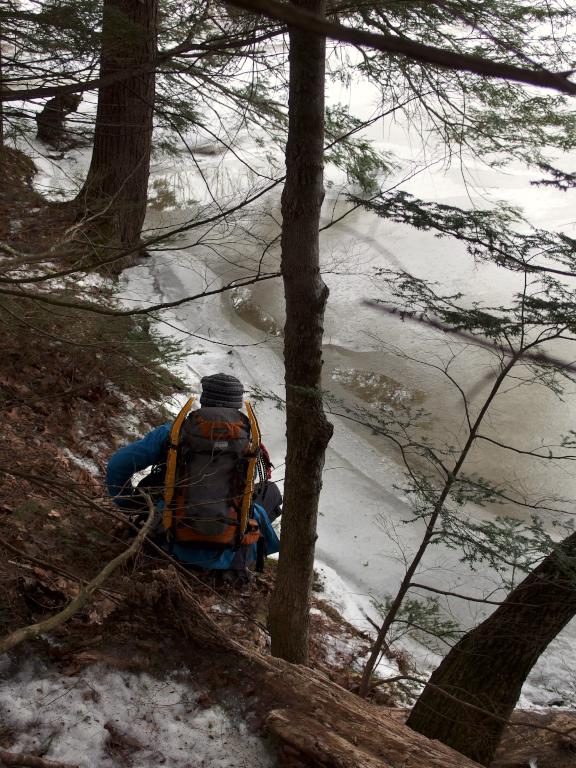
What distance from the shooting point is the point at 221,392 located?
3734 mm

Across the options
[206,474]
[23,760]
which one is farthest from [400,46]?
[206,474]

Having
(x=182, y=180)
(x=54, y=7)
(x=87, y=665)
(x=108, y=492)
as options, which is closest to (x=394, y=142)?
(x=182, y=180)

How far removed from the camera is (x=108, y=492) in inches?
154

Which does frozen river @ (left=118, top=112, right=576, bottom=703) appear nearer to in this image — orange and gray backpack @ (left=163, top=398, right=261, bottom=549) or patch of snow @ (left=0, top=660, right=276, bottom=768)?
orange and gray backpack @ (left=163, top=398, right=261, bottom=549)

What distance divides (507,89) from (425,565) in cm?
391

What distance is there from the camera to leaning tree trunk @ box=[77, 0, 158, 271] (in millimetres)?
4039

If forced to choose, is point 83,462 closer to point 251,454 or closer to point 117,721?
point 251,454

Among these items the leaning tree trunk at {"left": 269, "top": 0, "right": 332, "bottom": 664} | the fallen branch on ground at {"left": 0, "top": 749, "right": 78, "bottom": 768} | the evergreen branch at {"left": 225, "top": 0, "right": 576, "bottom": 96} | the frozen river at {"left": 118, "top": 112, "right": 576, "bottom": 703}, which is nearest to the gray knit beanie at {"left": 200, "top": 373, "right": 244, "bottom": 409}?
the frozen river at {"left": 118, "top": 112, "right": 576, "bottom": 703}

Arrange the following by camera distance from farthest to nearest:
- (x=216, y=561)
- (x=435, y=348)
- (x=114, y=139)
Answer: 1. (x=435, y=348)
2. (x=114, y=139)
3. (x=216, y=561)

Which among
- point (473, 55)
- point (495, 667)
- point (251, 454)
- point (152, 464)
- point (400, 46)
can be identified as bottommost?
point (495, 667)

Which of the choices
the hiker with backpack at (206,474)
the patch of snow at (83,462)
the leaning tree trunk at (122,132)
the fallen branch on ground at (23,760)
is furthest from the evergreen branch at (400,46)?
the patch of snow at (83,462)

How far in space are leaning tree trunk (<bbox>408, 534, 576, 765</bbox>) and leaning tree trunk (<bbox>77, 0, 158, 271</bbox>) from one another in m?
3.32

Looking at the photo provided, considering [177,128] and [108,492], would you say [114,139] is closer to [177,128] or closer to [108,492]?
[177,128]

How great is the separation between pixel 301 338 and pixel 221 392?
0.87 metres
